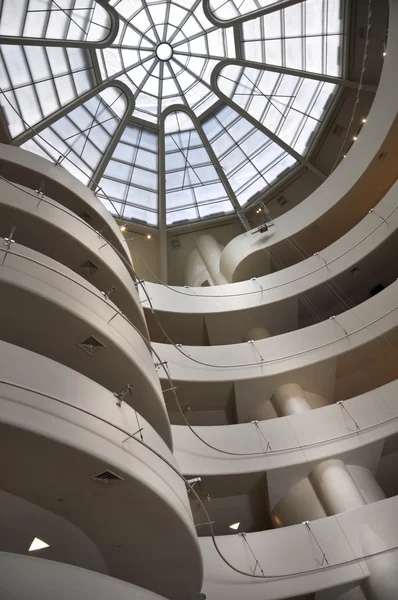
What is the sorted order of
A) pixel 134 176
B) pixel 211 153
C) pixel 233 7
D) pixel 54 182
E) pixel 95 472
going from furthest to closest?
pixel 211 153, pixel 134 176, pixel 233 7, pixel 54 182, pixel 95 472

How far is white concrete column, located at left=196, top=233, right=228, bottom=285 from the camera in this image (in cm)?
2091

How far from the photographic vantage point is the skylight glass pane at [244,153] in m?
23.5

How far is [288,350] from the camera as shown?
48.8 ft

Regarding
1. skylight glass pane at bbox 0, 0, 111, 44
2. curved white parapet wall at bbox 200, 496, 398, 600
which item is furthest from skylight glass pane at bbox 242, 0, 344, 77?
curved white parapet wall at bbox 200, 496, 398, 600

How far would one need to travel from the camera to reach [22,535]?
257 inches

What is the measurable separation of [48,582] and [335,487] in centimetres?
772

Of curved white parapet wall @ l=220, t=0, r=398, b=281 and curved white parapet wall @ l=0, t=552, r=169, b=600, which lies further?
curved white parapet wall @ l=220, t=0, r=398, b=281

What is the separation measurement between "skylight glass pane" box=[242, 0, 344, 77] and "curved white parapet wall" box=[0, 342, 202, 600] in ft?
63.0

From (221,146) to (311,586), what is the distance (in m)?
20.2

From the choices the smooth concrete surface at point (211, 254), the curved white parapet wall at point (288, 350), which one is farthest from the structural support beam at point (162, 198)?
the curved white parapet wall at point (288, 350)

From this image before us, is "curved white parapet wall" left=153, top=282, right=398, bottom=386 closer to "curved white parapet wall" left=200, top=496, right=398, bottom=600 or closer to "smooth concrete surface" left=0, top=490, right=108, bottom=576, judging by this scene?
"curved white parapet wall" left=200, top=496, right=398, bottom=600

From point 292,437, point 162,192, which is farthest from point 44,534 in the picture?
point 162,192

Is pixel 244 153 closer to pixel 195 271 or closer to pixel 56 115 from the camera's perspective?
pixel 195 271

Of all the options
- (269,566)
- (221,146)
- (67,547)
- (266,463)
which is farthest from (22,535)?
(221,146)
